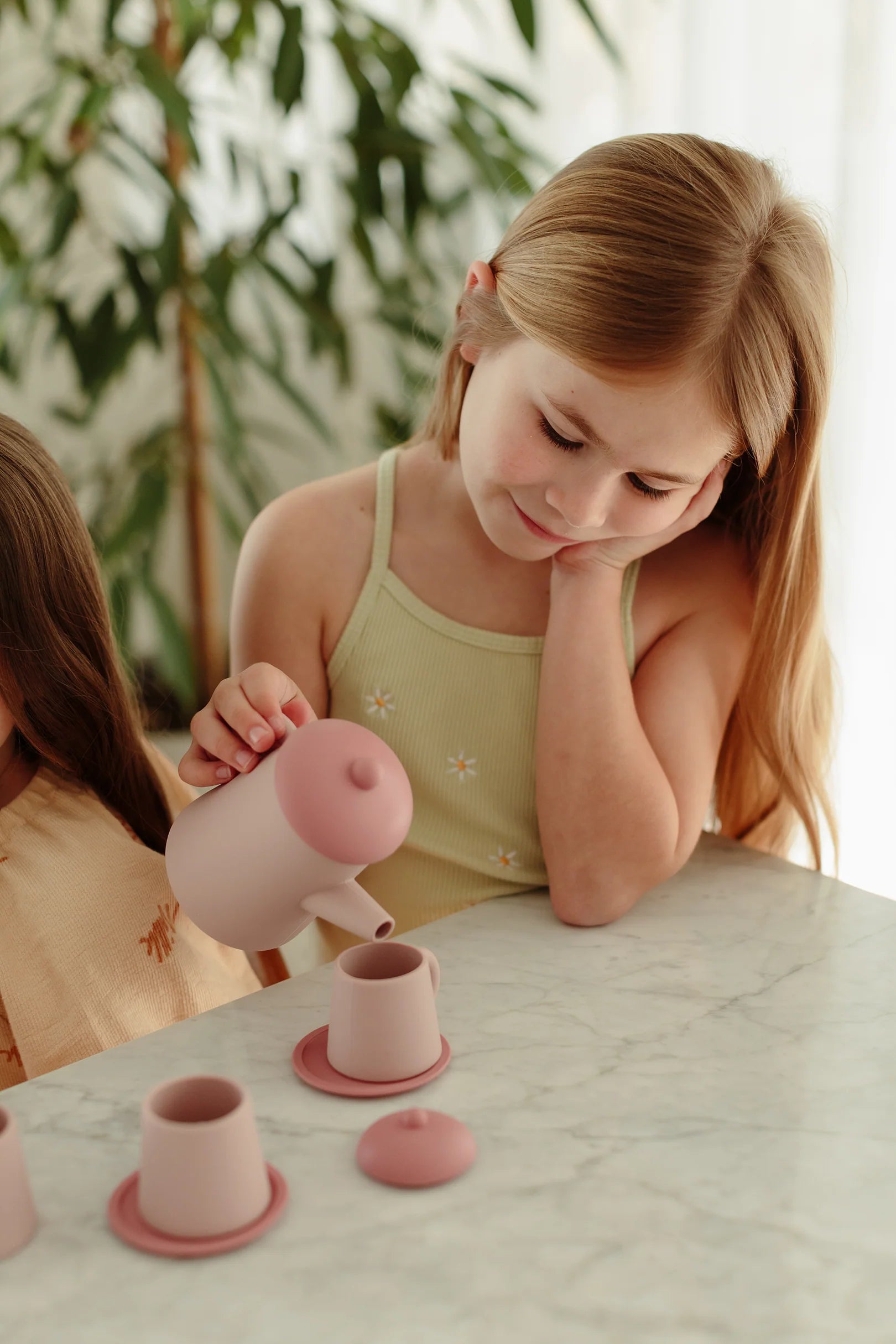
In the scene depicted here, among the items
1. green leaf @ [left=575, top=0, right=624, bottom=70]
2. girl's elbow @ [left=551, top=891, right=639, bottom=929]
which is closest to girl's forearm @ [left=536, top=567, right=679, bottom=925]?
girl's elbow @ [left=551, top=891, right=639, bottom=929]

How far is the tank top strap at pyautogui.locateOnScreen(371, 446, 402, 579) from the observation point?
3.66 feet

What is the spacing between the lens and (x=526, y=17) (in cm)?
164

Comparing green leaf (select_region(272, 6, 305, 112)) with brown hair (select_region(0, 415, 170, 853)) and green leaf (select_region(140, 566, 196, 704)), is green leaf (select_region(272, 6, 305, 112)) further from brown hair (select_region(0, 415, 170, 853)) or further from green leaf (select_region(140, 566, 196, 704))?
brown hair (select_region(0, 415, 170, 853))

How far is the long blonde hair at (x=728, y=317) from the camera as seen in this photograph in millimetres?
828

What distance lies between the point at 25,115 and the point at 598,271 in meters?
1.44

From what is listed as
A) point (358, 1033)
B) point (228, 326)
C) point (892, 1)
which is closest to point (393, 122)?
point (228, 326)

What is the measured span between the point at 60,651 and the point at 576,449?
1.38 ft

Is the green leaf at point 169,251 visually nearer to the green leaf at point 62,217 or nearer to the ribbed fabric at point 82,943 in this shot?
the green leaf at point 62,217

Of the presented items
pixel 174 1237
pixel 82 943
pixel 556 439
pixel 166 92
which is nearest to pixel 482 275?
pixel 556 439

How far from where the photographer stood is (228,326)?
1.96 meters

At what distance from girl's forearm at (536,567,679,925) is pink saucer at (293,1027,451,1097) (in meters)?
0.23

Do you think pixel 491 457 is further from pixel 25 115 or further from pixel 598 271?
pixel 25 115

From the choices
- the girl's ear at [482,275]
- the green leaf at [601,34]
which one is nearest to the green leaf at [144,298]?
the green leaf at [601,34]

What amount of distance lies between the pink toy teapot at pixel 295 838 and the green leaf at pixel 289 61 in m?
1.34
